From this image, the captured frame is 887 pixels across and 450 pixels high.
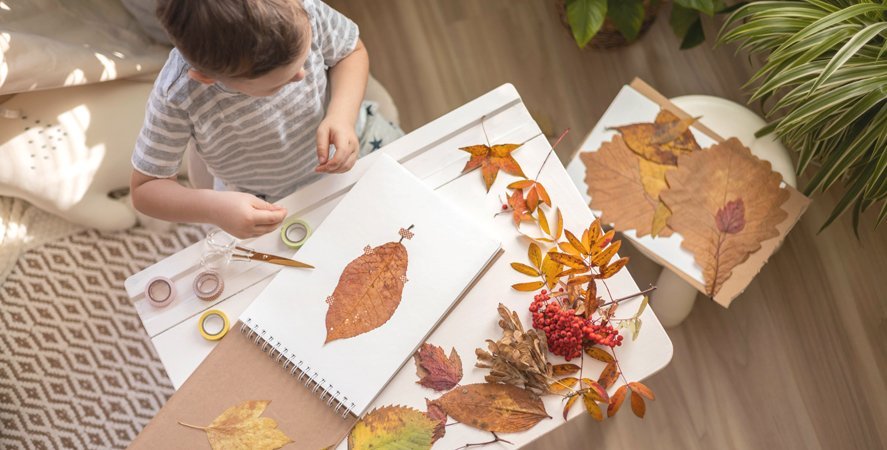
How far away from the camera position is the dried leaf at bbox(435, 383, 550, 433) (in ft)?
2.95

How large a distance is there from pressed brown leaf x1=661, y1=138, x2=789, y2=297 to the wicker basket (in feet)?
1.39

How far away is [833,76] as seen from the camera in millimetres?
1048

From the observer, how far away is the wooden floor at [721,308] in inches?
58.1

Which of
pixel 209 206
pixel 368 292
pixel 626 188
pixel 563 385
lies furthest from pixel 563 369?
pixel 209 206

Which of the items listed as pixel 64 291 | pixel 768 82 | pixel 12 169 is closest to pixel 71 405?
pixel 64 291

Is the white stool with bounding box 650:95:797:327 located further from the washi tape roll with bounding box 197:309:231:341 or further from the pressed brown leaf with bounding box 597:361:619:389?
the washi tape roll with bounding box 197:309:231:341

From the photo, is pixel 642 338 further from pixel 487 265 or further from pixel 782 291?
pixel 782 291

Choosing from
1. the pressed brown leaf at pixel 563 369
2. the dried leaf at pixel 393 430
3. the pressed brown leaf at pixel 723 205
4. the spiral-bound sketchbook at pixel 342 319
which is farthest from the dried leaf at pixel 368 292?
the pressed brown leaf at pixel 723 205

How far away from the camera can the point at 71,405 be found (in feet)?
5.02

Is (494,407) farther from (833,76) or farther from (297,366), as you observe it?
(833,76)

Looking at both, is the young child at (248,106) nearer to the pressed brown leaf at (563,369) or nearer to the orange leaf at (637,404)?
the pressed brown leaf at (563,369)

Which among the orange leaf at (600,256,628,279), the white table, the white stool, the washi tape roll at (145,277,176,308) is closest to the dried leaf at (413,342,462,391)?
the white table

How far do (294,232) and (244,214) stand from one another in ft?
0.26

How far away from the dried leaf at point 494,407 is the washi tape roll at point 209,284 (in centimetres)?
32
